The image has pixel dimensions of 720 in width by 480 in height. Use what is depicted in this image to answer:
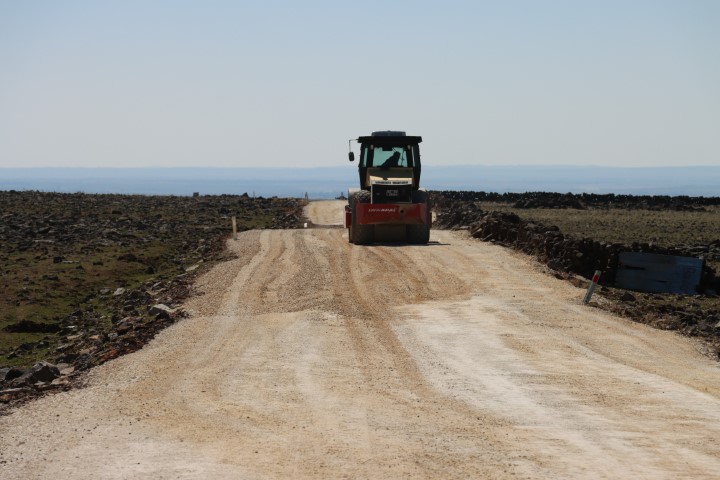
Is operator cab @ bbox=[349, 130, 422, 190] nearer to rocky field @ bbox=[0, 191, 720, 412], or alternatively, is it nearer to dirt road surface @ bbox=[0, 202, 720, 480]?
rocky field @ bbox=[0, 191, 720, 412]

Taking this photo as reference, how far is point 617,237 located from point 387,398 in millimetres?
28806

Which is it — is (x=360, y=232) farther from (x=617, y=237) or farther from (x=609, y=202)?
(x=609, y=202)

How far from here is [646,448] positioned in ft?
34.1

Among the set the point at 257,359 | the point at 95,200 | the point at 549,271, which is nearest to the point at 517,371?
the point at 257,359

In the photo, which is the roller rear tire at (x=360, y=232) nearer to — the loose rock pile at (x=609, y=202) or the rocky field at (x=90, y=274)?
the rocky field at (x=90, y=274)

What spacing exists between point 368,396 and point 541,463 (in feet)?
11.6

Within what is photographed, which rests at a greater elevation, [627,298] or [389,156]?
[389,156]

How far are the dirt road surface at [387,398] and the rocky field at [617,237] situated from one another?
1.31 meters

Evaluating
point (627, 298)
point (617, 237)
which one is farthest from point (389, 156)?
point (627, 298)

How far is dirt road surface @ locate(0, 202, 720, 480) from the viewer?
33.0 ft

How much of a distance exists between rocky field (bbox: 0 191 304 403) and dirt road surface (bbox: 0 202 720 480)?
125cm

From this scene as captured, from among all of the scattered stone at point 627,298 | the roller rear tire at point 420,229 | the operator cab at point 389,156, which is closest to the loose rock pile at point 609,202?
the operator cab at point 389,156

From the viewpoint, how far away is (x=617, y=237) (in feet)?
130

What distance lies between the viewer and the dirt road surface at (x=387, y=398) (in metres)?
10.0
